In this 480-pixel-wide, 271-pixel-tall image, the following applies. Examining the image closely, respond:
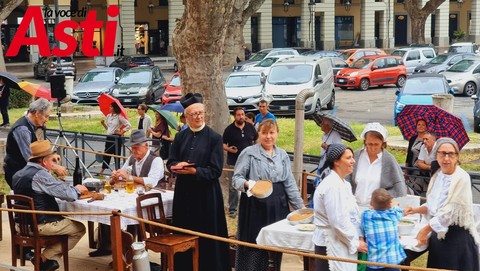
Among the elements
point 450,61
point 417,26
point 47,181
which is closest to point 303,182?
point 47,181

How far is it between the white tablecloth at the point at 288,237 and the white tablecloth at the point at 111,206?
5.49ft

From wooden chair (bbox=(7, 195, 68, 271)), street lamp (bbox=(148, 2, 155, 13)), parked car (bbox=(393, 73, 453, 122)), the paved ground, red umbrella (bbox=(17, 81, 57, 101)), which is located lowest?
the paved ground

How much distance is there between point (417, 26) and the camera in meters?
58.9

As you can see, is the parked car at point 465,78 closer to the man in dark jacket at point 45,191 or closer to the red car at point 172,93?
the red car at point 172,93

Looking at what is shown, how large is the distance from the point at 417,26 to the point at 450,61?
1930 centimetres

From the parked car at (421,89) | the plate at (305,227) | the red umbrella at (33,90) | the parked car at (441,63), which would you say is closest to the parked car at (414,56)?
the parked car at (441,63)

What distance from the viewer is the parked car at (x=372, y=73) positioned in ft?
125

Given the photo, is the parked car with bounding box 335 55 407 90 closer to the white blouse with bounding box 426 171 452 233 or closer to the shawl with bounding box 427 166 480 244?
the white blouse with bounding box 426 171 452 233

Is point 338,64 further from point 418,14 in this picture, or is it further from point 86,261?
point 86,261

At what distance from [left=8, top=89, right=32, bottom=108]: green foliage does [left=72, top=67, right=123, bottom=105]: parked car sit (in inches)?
126

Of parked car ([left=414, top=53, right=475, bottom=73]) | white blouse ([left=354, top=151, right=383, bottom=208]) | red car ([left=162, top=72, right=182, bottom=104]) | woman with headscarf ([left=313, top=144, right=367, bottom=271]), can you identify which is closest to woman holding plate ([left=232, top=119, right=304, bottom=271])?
white blouse ([left=354, top=151, right=383, bottom=208])

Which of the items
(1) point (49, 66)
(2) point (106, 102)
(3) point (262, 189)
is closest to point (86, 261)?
(3) point (262, 189)

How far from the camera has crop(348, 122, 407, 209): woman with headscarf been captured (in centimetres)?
841

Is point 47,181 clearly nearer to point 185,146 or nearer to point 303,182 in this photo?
point 185,146
